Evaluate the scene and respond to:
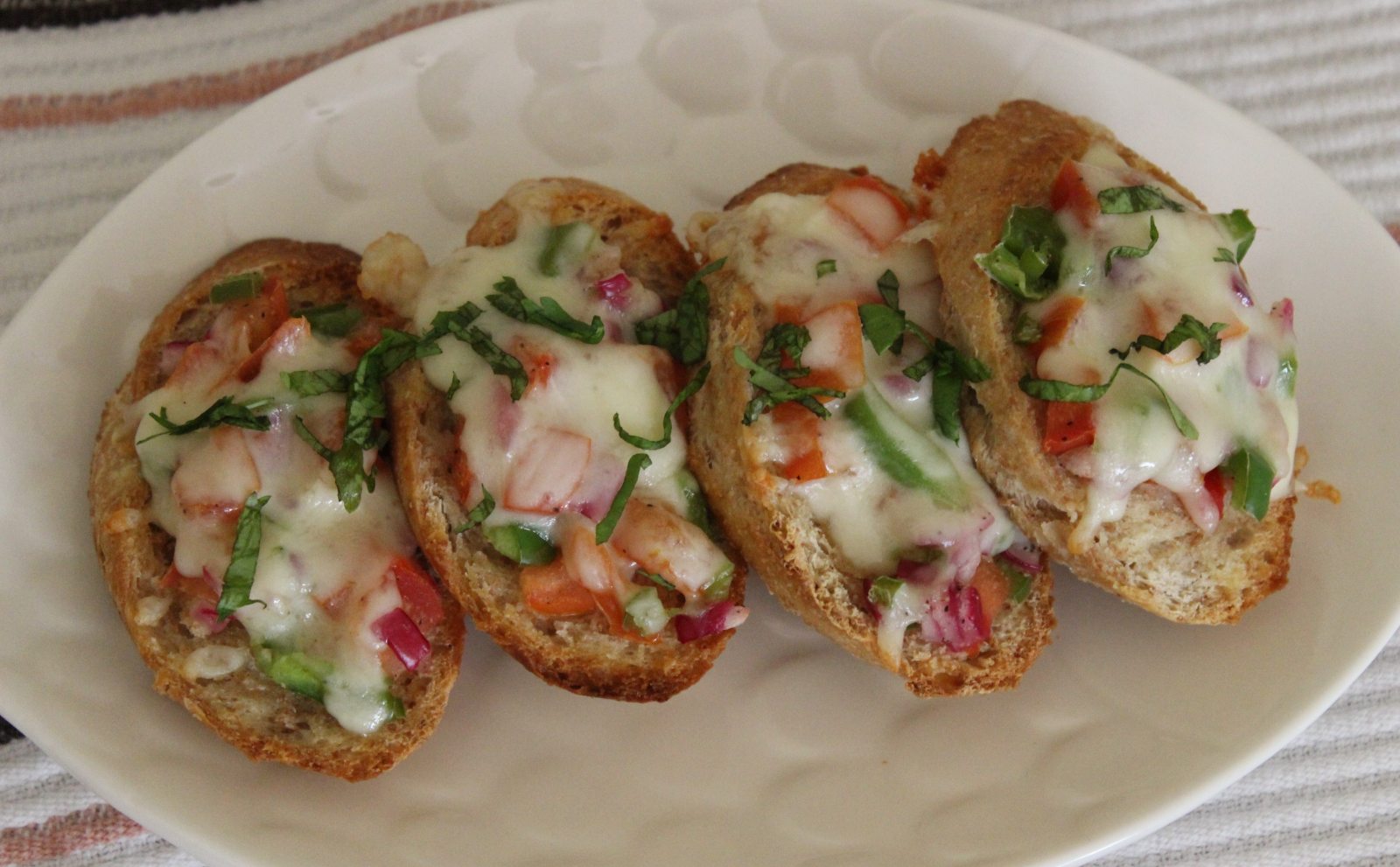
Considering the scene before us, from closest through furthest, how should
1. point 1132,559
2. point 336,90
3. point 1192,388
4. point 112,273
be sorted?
point 1192,388
point 1132,559
point 112,273
point 336,90

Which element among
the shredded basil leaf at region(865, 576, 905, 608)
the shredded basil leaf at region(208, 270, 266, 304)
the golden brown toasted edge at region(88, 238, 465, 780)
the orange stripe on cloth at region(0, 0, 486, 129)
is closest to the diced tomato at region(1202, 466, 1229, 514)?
the shredded basil leaf at region(865, 576, 905, 608)

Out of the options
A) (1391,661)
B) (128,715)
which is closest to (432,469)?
(128,715)

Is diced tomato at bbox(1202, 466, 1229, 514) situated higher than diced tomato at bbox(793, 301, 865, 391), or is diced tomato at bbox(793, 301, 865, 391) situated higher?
diced tomato at bbox(793, 301, 865, 391)

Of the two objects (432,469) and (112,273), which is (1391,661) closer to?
(432,469)

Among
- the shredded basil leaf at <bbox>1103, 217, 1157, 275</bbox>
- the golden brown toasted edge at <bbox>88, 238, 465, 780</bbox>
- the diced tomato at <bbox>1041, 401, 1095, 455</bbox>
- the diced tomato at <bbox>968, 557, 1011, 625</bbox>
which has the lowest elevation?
the golden brown toasted edge at <bbox>88, 238, 465, 780</bbox>

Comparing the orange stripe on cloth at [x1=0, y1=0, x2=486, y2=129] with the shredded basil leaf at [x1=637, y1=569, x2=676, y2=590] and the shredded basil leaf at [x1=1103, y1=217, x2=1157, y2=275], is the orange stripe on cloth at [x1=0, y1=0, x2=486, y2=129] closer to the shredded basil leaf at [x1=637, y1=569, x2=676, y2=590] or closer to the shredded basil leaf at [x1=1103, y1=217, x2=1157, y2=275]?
the shredded basil leaf at [x1=637, y1=569, x2=676, y2=590]

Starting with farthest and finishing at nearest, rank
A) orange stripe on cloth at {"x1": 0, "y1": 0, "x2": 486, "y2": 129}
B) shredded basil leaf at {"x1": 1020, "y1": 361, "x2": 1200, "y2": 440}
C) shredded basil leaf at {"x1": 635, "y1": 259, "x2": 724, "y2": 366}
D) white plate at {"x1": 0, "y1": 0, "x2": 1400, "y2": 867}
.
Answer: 1. orange stripe on cloth at {"x1": 0, "y1": 0, "x2": 486, "y2": 129}
2. shredded basil leaf at {"x1": 635, "y1": 259, "x2": 724, "y2": 366}
3. white plate at {"x1": 0, "y1": 0, "x2": 1400, "y2": 867}
4. shredded basil leaf at {"x1": 1020, "y1": 361, "x2": 1200, "y2": 440}

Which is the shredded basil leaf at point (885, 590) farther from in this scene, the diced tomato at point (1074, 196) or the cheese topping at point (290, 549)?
the cheese topping at point (290, 549)
